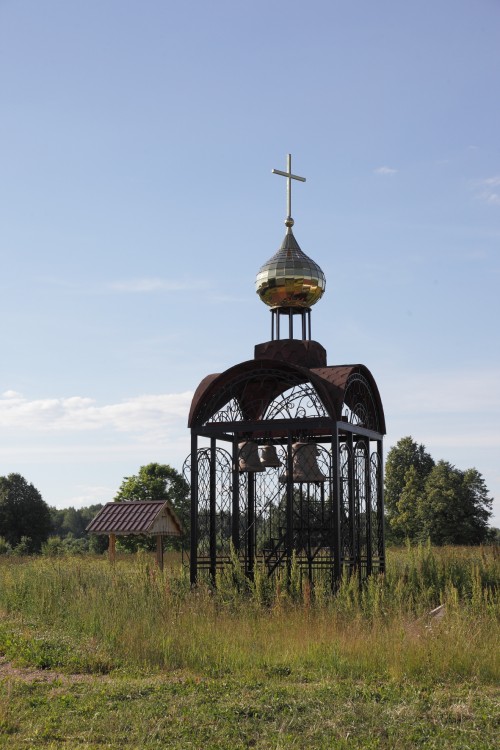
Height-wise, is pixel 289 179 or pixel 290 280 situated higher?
pixel 289 179

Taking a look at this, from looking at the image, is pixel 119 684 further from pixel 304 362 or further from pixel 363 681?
pixel 304 362

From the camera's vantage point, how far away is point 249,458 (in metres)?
13.0

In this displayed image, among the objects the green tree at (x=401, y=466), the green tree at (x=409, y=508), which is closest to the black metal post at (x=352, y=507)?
the green tree at (x=409, y=508)

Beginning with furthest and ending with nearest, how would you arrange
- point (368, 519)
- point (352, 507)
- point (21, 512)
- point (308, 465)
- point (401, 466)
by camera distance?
point (21, 512)
point (401, 466)
point (368, 519)
point (352, 507)
point (308, 465)

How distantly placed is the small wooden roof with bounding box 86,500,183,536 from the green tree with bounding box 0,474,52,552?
31.4 m

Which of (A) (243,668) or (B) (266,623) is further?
(B) (266,623)

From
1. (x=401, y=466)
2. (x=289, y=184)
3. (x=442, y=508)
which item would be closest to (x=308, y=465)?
(x=289, y=184)

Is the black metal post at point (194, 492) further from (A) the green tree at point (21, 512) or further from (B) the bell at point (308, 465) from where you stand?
(A) the green tree at point (21, 512)

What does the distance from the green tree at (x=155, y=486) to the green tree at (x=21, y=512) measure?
949 cm

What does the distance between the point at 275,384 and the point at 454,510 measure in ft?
101

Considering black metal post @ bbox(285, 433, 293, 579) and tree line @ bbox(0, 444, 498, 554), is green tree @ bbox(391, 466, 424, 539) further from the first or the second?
black metal post @ bbox(285, 433, 293, 579)

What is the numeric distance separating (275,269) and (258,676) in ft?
27.0

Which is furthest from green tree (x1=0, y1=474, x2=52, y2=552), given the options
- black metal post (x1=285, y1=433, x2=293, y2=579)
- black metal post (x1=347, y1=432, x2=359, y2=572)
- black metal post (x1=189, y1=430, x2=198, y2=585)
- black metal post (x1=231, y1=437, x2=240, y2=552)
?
black metal post (x1=285, y1=433, x2=293, y2=579)

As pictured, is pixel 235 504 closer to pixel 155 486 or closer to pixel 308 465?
pixel 308 465
